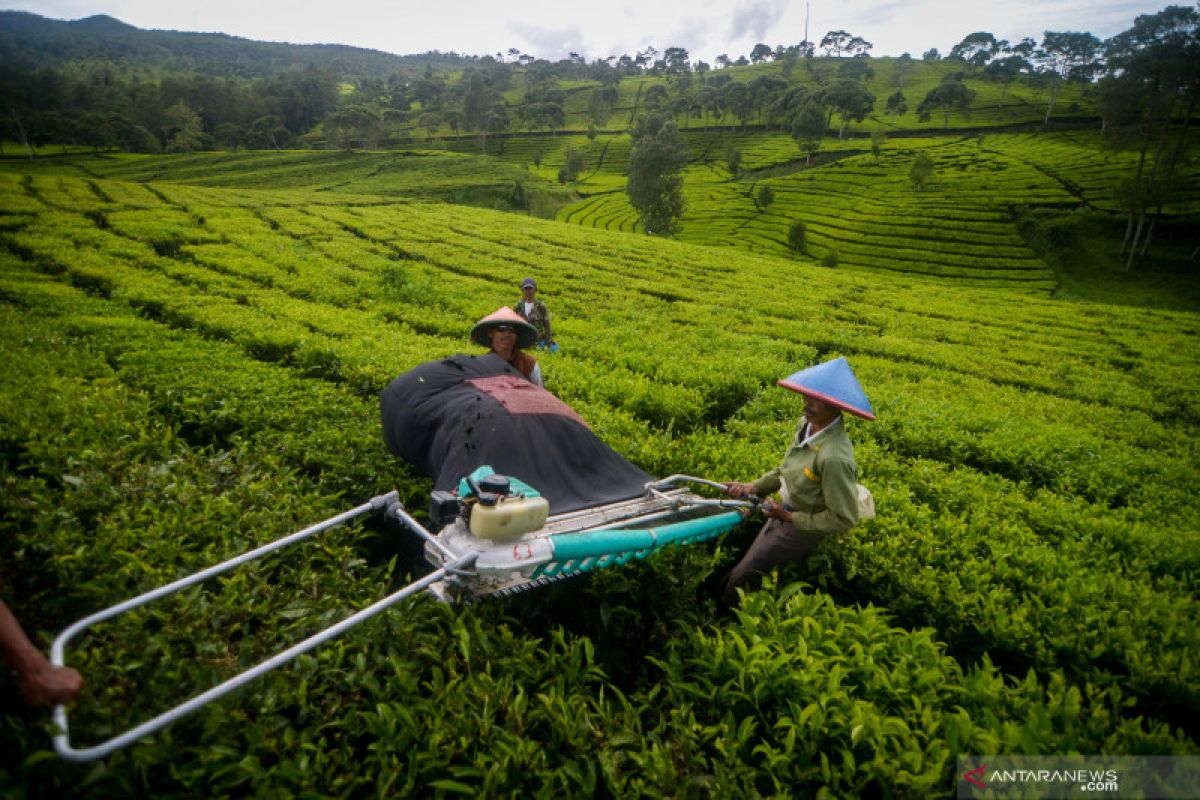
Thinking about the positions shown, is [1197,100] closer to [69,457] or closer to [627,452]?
[627,452]

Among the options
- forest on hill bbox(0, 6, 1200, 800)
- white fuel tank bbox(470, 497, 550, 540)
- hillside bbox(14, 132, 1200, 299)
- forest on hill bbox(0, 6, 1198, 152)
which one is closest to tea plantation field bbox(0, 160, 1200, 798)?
forest on hill bbox(0, 6, 1200, 800)

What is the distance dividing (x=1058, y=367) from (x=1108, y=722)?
11.7 metres

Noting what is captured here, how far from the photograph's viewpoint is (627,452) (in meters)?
5.08

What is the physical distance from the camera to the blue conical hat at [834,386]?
11.2 ft

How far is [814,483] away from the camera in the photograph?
358 cm

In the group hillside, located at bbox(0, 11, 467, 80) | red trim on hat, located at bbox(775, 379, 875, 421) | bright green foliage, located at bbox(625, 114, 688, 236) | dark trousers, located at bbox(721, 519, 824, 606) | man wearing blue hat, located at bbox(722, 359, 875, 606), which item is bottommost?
dark trousers, located at bbox(721, 519, 824, 606)

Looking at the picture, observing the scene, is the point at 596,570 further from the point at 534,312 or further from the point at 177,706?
the point at 534,312

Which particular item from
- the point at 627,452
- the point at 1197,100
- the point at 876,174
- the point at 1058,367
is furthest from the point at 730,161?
the point at 627,452

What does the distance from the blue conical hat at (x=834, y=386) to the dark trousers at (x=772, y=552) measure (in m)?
0.90

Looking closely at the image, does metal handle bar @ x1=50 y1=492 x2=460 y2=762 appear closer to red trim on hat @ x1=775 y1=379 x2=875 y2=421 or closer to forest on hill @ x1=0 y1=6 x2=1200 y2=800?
forest on hill @ x1=0 y1=6 x2=1200 y2=800

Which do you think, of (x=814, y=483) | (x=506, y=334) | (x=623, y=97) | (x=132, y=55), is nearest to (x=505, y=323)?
(x=506, y=334)

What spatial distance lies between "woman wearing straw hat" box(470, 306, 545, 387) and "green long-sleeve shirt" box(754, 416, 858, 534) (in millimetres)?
2605

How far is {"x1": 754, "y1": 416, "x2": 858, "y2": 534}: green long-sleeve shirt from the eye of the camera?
3.38 m

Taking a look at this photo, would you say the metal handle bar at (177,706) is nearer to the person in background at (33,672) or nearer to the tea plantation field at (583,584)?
the person in background at (33,672)
